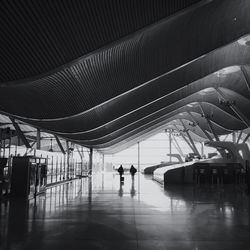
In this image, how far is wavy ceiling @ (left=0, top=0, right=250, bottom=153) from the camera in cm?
685

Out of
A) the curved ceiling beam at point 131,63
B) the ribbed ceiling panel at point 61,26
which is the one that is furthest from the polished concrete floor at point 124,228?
the curved ceiling beam at point 131,63

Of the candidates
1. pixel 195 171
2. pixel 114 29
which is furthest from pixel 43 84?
pixel 195 171

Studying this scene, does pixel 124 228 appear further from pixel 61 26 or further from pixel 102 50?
pixel 102 50

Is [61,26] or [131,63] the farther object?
[131,63]

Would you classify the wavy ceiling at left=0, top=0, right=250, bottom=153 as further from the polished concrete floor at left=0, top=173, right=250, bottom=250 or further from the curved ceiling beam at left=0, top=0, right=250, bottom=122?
the polished concrete floor at left=0, top=173, right=250, bottom=250

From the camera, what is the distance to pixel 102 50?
834 centimetres

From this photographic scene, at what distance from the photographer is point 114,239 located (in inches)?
193

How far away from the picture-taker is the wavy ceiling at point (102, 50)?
22.5 feet

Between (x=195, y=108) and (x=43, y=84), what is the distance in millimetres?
34162

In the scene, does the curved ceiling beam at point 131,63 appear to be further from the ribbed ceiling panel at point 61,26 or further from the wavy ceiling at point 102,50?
the ribbed ceiling panel at point 61,26

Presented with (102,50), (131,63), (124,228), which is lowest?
(124,228)

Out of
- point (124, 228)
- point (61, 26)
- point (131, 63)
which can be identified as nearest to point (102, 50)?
point (61, 26)

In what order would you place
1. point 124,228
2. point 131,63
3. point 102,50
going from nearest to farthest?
point 124,228
point 102,50
point 131,63

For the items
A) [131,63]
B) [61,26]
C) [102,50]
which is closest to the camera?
[61,26]
